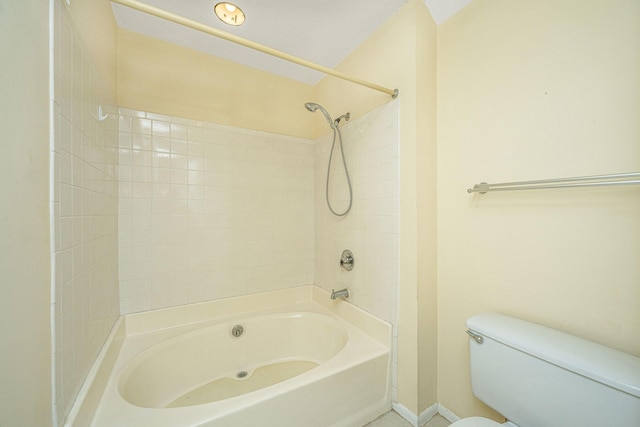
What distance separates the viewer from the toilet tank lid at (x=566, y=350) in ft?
2.26

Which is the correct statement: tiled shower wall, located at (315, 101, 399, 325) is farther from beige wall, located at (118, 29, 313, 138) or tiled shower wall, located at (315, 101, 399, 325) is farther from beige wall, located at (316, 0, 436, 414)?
beige wall, located at (118, 29, 313, 138)

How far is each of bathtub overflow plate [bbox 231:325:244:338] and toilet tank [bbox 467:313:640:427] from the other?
53.6 inches

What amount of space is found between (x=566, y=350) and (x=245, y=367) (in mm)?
1694

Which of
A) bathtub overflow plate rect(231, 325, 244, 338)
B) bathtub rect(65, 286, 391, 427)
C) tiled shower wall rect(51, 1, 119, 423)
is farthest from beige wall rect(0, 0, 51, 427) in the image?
bathtub overflow plate rect(231, 325, 244, 338)

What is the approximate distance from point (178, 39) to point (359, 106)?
4.16 ft

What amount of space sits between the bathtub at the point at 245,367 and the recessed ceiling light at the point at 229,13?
1798 millimetres

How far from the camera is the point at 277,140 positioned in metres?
1.95

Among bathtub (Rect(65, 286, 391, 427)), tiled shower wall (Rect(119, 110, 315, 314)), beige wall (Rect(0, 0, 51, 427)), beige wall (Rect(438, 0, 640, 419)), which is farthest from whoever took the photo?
tiled shower wall (Rect(119, 110, 315, 314))

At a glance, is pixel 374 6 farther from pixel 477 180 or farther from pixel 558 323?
pixel 558 323

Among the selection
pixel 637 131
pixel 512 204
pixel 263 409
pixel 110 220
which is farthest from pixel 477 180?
pixel 110 220

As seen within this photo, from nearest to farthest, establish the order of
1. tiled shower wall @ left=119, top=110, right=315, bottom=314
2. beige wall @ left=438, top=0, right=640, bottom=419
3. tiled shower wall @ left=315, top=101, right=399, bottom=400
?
beige wall @ left=438, top=0, right=640, bottom=419 < tiled shower wall @ left=315, top=101, right=399, bottom=400 < tiled shower wall @ left=119, top=110, right=315, bottom=314

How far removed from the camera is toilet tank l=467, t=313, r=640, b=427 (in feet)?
2.27

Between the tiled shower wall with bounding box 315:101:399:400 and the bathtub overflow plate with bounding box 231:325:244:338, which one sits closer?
the tiled shower wall with bounding box 315:101:399:400


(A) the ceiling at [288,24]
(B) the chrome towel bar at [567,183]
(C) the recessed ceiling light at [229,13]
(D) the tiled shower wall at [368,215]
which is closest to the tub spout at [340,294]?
(D) the tiled shower wall at [368,215]
